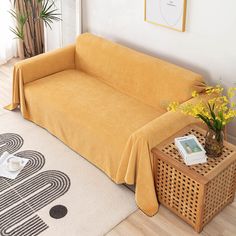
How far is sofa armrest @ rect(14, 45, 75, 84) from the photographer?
12.8 feet

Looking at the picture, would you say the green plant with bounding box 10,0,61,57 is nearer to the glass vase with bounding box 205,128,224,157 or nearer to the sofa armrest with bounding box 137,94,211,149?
the sofa armrest with bounding box 137,94,211,149

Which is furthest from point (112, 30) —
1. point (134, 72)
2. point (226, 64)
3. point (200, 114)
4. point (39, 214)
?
point (39, 214)

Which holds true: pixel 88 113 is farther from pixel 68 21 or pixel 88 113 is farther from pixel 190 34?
pixel 68 21

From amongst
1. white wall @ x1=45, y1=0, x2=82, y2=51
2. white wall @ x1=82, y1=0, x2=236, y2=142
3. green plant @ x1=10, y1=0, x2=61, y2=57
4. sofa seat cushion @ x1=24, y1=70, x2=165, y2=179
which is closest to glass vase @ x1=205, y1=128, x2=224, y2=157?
sofa seat cushion @ x1=24, y1=70, x2=165, y2=179

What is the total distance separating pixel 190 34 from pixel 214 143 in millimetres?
1103

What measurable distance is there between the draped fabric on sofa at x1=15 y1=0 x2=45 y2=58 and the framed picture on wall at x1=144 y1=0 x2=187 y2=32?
1.68 metres

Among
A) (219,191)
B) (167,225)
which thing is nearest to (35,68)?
(167,225)

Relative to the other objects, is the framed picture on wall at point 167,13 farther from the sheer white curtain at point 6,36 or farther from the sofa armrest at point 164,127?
the sheer white curtain at point 6,36

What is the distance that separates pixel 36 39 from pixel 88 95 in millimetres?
1827

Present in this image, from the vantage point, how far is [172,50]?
371 cm

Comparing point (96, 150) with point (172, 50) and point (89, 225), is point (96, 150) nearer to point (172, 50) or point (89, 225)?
point (89, 225)

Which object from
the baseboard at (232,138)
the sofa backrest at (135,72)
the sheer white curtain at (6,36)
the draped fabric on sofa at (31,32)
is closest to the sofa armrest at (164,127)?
the sofa backrest at (135,72)

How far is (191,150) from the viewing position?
110 inches

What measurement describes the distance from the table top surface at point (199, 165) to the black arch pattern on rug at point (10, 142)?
136cm
